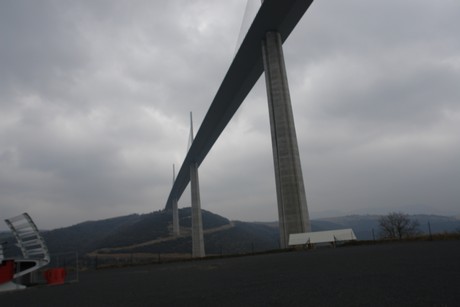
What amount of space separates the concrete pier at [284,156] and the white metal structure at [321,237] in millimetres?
2271

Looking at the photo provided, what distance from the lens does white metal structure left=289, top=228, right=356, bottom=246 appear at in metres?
27.6

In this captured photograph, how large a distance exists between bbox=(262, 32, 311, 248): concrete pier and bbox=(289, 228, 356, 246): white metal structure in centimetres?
227

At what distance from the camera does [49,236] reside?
144000 millimetres

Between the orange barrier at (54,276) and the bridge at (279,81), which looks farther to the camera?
the bridge at (279,81)

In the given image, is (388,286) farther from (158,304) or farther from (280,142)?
(280,142)

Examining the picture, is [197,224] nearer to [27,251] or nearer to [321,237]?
[321,237]

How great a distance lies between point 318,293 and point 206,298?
248cm

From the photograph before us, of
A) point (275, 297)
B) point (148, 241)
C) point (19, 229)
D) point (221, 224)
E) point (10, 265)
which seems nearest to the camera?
point (275, 297)

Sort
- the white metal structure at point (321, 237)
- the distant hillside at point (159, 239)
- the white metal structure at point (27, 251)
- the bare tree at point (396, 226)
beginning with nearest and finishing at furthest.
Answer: the white metal structure at point (27, 251) → the white metal structure at point (321, 237) → the bare tree at point (396, 226) → the distant hillside at point (159, 239)

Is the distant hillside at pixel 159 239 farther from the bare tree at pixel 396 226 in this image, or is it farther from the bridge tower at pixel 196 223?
the bare tree at pixel 396 226

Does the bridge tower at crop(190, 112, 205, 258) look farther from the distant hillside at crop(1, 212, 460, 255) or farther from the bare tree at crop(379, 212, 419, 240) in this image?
the bare tree at crop(379, 212, 419, 240)

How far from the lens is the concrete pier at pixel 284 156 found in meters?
31.1

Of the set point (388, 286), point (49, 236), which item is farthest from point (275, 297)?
point (49, 236)

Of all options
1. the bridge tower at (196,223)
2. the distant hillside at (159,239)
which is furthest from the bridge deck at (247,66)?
the distant hillside at (159,239)
